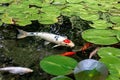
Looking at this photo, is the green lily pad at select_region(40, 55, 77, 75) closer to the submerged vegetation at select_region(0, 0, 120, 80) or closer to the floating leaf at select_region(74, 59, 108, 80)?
the submerged vegetation at select_region(0, 0, 120, 80)

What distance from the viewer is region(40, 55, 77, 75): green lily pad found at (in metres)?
1.70

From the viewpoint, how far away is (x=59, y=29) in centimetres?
251

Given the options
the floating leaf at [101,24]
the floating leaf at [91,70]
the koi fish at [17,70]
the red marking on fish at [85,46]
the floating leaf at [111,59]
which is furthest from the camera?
the floating leaf at [101,24]

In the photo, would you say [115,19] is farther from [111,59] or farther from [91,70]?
[91,70]

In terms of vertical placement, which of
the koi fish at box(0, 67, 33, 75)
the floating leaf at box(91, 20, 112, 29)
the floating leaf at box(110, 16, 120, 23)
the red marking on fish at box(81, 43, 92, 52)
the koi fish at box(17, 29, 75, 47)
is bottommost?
the koi fish at box(0, 67, 33, 75)

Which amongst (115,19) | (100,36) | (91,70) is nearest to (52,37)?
(100,36)

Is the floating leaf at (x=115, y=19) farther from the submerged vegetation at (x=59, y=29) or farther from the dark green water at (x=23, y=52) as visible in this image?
the dark green water at (x=23, y=52)

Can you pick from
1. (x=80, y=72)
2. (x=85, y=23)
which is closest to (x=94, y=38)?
(x=85, y=23)

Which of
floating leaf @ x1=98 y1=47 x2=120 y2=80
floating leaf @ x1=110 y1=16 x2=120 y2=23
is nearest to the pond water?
floating leaf @ x1=98 y1=47 x2=120 y2=80

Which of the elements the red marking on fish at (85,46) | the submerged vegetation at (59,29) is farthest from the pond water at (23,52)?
the red marking on fish at (85,46)

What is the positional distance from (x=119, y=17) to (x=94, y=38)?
0.58 m

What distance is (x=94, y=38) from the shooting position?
220cm

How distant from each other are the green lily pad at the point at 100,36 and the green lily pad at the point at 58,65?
42 cm

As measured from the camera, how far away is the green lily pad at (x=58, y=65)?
1697mm
